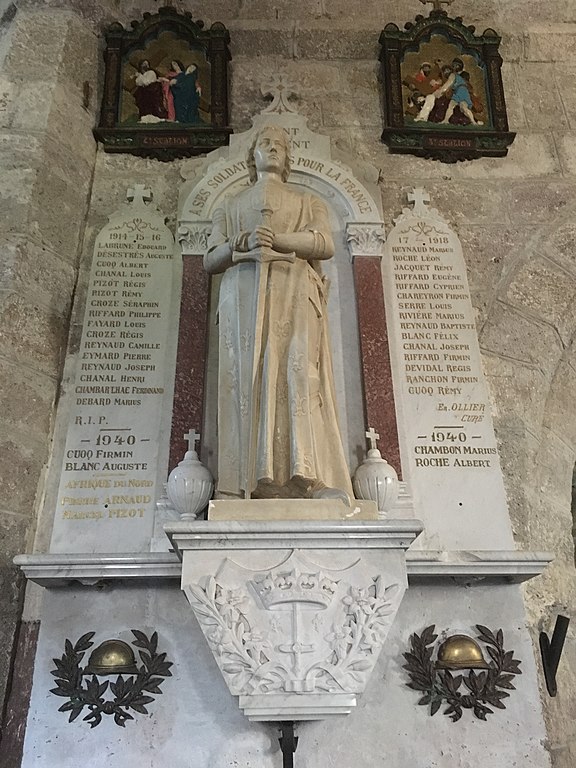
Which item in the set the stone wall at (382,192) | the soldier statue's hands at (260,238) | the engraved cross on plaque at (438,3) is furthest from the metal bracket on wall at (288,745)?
the engraved cross on plaque at (438,3)

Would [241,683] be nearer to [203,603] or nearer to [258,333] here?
[203,603]

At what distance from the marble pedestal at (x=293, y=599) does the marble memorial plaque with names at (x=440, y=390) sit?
31.5 inches

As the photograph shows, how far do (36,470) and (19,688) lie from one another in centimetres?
98

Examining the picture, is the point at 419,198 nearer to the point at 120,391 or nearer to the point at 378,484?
the point at 378,484

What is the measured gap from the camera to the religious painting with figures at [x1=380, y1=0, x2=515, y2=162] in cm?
459

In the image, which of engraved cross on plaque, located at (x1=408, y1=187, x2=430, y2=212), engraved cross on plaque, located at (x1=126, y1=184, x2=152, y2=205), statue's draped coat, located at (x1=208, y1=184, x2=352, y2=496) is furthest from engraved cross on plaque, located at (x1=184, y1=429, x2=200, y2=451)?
engraved cross on plaque, located at (x1=408, y1=187, x2=430, y2=212)

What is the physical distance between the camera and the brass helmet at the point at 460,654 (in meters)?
2.95

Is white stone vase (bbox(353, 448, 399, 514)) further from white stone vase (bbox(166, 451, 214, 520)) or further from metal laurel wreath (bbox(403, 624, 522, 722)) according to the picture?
white stone vase (bbox(166, 451, 214, 520))

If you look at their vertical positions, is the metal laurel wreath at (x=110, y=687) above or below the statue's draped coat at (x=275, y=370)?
below

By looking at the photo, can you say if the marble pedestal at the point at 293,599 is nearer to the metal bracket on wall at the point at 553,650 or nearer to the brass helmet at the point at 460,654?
the brass helmet at the point at 460,654

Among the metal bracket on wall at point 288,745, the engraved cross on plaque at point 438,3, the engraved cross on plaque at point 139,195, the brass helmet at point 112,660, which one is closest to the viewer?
the metal bracket on wall at point 288,745

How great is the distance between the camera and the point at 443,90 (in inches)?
192

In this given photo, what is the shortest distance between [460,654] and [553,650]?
552 millimetres

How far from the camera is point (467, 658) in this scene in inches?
116
